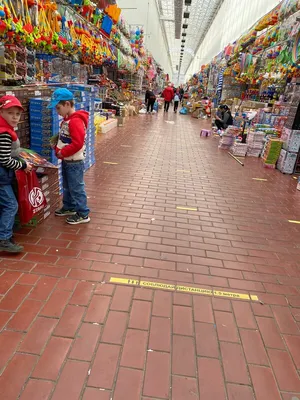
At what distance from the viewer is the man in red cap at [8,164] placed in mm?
2820

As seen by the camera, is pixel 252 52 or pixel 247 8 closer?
pixel 252 52

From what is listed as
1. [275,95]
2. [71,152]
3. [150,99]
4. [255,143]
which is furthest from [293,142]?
[150,99]

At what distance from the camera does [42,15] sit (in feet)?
17.7

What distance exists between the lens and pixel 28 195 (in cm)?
327

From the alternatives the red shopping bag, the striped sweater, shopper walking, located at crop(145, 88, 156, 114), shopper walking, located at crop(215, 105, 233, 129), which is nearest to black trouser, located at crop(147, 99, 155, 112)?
shopper walking, located at crop(145, 88, 156, 114)

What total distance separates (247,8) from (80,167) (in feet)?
56.1

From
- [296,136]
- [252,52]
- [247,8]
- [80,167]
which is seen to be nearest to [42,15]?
[80,167]

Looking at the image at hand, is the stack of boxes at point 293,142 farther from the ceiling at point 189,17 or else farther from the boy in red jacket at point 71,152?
the ceiling at point 189,17

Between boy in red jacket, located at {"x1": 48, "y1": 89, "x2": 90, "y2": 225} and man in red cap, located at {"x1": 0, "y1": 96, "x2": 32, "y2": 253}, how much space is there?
523mm

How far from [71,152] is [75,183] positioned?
1.47 feet

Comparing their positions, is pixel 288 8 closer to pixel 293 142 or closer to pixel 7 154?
pixel 293 142

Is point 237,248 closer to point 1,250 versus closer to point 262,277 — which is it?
point 262,277

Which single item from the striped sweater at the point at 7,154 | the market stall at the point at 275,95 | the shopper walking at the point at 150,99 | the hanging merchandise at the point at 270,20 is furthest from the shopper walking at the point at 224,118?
the striped sweater at the point at 7,154

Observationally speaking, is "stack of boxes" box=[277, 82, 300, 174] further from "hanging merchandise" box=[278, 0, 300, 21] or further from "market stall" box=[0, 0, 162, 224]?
"market stall" box=[0, 0, 162, 224]
